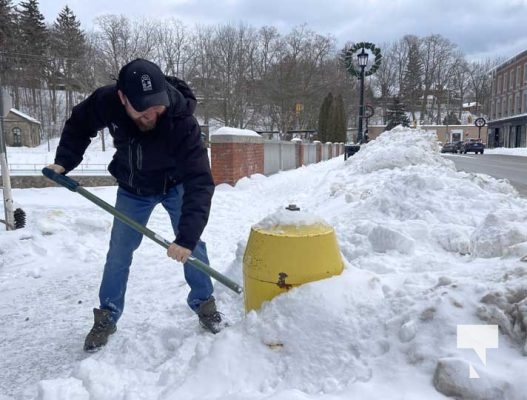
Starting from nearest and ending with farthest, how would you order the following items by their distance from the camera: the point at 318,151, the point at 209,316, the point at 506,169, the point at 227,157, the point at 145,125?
the point at 145,125, the point at 209,316, the point at 227,157, the point at 506,169, the point at 318,151

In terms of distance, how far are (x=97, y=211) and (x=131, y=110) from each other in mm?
4458

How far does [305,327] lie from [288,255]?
0.36 metres

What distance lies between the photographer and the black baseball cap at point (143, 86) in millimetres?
2307

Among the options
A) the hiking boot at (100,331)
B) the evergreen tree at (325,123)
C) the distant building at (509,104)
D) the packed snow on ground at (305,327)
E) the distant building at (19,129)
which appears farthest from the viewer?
the distant building at (509,104)

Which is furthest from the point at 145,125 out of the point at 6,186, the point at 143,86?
the point at 6,186

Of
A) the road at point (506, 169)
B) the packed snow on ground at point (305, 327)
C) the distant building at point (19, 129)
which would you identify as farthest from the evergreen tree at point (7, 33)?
the packed snow on ground at point (305, 327)

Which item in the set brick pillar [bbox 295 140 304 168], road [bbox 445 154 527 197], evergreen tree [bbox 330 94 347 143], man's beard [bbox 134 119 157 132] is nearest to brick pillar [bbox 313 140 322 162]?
A: brick pillar [bbox 295 140 304 168]

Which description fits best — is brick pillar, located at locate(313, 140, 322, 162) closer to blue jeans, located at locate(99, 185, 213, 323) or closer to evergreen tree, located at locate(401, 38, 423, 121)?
blue jeans, located at locate(99, 185, 213, 323)

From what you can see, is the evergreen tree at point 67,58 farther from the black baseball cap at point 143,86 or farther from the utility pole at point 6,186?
the black baseball cap at point 143,86

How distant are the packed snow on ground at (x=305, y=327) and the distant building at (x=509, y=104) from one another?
52852 millimetres

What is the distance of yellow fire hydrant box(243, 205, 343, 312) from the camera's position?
7.81 feet

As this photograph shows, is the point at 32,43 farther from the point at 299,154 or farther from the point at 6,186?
the point at 6,186

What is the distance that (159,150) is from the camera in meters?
2.63

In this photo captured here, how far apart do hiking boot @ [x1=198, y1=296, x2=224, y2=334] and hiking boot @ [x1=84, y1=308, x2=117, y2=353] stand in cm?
54
